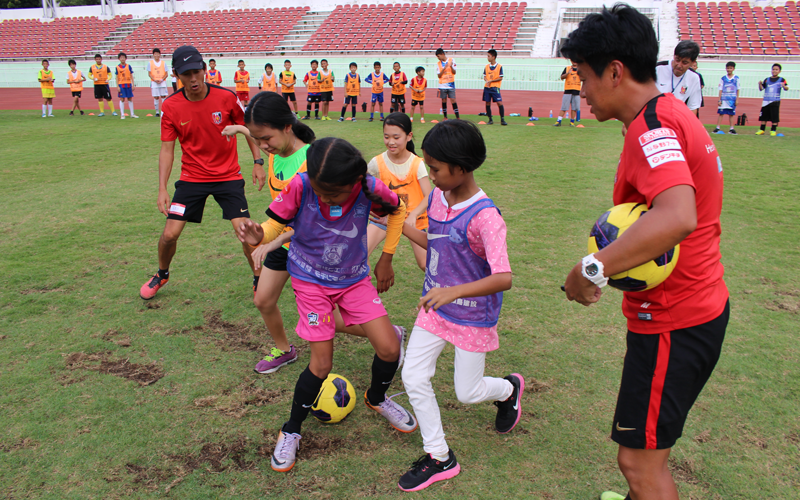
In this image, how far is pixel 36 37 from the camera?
4222 centimetres

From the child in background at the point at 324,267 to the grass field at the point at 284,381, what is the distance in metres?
0.42

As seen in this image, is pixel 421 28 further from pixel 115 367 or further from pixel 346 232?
pixel 346 232

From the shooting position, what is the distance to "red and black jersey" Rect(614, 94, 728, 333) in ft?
5.56

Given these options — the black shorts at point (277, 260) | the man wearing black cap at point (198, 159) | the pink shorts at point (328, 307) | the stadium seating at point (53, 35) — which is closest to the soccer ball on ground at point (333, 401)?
the pink shorts at point (328, 307)

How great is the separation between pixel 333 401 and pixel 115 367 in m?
1.89

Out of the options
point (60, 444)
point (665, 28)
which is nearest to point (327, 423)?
point (60, 444)

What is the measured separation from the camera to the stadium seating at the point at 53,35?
40.0 meters

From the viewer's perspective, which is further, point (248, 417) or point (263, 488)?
point (248, 417)

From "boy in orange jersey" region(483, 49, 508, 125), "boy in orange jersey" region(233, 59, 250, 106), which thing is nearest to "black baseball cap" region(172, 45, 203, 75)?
"boy in orange jersey" region(483, 49, 508, 125)

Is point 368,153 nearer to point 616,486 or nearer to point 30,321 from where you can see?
point 30,321

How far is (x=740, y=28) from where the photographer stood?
30125 millimetres

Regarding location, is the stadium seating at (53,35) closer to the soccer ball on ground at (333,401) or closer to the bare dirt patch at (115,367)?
the bare dirt patch at (115,367)

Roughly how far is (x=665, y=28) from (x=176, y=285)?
116 ft

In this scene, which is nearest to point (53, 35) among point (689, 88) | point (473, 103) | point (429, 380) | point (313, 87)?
point (313, 87)
